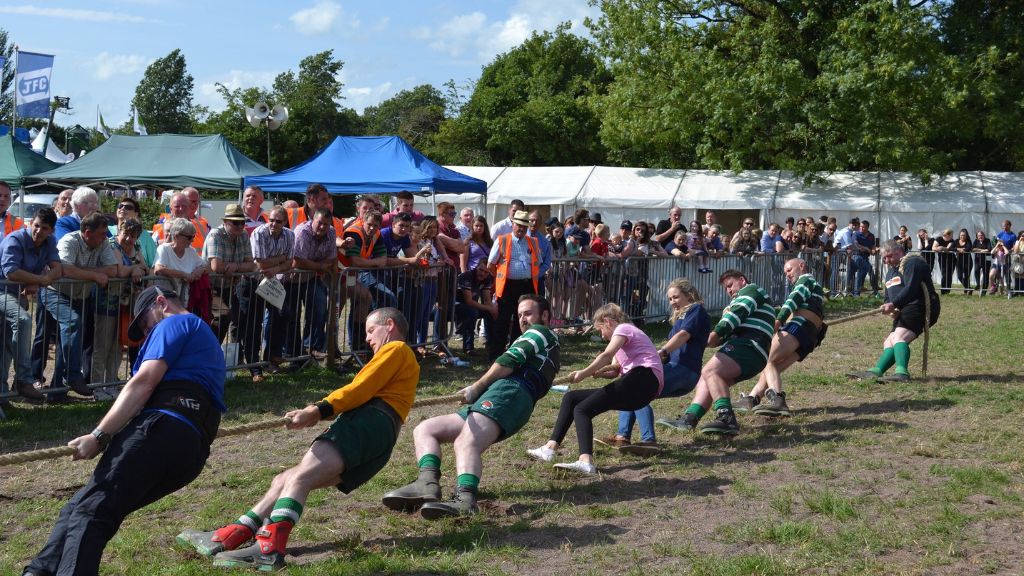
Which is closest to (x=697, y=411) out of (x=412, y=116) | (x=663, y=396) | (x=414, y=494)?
(x=663, y=396)

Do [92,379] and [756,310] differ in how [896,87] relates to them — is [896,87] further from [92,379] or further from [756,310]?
[92,379]

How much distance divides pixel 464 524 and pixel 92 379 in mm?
4727

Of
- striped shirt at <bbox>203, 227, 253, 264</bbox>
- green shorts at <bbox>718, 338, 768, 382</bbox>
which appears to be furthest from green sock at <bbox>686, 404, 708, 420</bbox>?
striped shirt at <bbox>203, 227, 253, 264</bbox>

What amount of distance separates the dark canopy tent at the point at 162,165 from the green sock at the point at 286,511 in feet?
49.7

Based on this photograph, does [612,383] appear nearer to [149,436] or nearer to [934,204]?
[149,436]

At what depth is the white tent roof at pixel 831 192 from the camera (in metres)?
29.3

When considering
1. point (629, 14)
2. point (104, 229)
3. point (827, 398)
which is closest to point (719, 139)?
point (629, 14)

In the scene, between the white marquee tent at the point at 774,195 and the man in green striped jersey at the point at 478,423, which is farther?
the white marquee tent at the point at 774,195

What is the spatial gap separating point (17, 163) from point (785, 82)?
20437 mm

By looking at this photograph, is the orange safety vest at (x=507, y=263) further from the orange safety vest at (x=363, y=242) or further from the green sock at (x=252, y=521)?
the green sock at (x=252, y=521)

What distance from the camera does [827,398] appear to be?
10.2 m

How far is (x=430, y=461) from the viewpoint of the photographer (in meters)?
6.05

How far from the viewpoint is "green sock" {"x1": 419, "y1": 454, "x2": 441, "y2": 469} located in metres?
6.03

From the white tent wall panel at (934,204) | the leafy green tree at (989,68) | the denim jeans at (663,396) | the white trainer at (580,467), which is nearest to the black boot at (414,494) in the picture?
the white trainer at (580,467)
